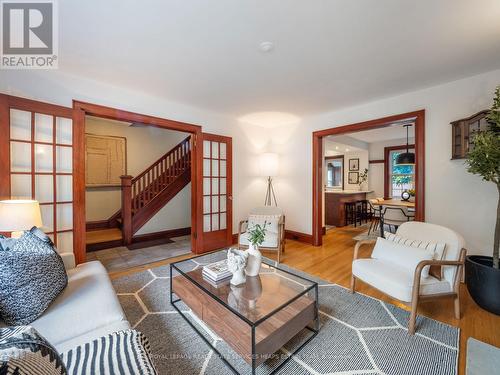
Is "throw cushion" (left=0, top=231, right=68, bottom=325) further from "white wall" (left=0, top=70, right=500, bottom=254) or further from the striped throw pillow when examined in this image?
the striped throw pillow

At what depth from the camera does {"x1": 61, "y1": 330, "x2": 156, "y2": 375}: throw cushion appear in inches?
36.8

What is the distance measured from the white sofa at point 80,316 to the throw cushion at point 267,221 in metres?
2.32

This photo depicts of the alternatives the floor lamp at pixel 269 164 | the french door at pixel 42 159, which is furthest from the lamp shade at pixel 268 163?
the french door at pixel 42 159

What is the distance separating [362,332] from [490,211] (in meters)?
2.16

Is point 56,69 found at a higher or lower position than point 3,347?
higher

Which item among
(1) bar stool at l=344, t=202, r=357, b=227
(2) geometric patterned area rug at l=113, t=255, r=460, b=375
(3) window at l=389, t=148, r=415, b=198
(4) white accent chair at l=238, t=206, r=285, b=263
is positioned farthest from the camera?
(3) window at l=389, t=148, r=415, b=198

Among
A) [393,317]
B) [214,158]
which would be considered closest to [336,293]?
[393,317]

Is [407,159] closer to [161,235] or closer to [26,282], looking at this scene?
[161,235]

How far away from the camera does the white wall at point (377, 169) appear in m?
7.02

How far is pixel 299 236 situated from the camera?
4.41 m

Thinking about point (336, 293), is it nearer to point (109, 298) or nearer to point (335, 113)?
point (109, 298)

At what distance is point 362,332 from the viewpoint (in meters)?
1.76

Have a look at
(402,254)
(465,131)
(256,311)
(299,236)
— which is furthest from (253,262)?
(465,131)

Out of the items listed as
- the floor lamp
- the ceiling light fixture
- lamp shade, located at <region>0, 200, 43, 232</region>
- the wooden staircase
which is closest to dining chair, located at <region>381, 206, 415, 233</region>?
the floor lamp
